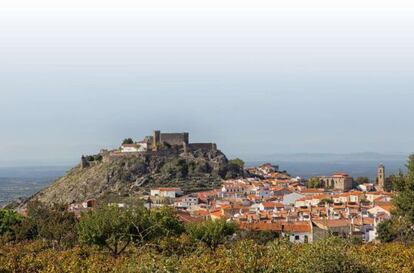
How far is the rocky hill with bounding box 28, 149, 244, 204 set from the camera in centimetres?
10459

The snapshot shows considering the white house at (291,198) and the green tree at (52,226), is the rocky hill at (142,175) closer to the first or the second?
the white house at (291,198)

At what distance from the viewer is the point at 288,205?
8650 cm

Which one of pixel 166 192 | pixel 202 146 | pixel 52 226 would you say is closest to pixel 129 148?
pixel 202 146

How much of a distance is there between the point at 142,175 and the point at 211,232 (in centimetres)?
7414

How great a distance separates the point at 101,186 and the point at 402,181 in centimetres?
7372

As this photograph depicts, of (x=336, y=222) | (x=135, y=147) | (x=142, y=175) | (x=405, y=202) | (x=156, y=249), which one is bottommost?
(x=336, y=222)

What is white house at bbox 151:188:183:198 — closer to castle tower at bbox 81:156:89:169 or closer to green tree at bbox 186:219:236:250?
castle tower at bbox 81:156:89:169

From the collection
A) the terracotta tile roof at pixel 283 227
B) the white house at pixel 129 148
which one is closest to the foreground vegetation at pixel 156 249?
the terracotta tile roof at pixel 283 227

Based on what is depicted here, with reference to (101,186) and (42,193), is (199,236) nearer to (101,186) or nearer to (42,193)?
(101,186)

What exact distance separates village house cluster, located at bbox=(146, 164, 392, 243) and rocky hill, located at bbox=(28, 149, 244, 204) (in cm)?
514

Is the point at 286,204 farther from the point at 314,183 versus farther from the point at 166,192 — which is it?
the point at 314,183

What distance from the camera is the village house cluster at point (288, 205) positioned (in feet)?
193

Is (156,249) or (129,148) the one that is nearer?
(156,249)

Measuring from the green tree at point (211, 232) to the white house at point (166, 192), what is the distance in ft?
183
